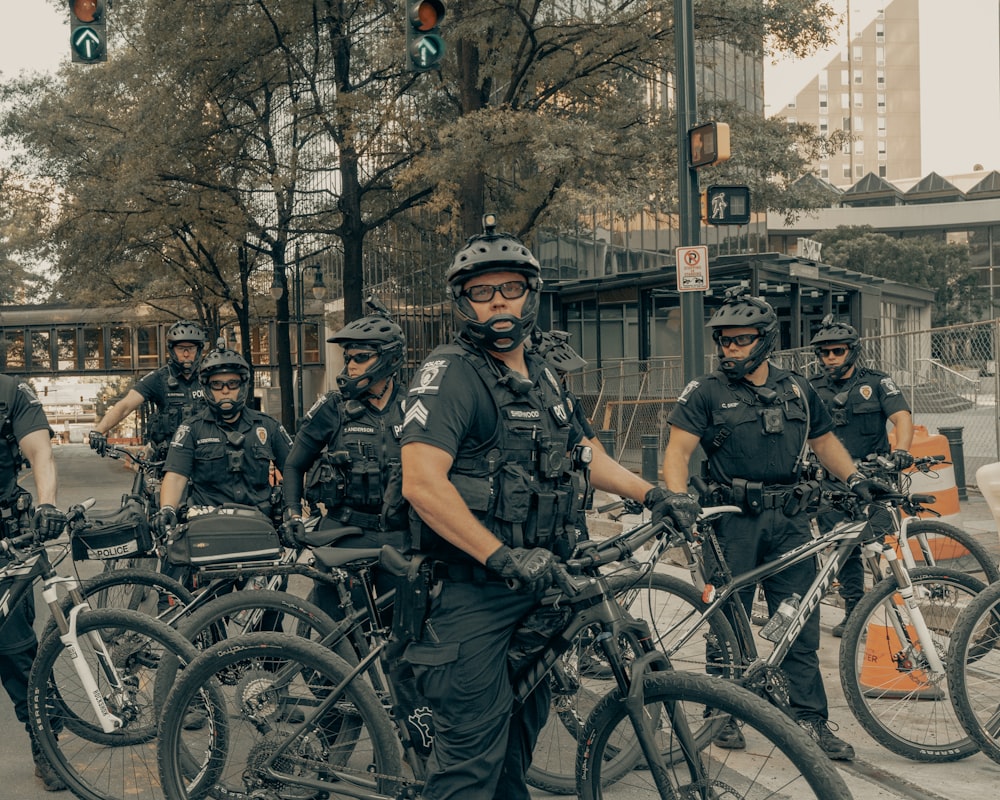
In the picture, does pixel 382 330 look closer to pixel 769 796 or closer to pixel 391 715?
pixel 391 715

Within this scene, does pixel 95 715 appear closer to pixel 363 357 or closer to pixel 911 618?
pixel 363 357

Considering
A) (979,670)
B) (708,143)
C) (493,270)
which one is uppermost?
(708,143)

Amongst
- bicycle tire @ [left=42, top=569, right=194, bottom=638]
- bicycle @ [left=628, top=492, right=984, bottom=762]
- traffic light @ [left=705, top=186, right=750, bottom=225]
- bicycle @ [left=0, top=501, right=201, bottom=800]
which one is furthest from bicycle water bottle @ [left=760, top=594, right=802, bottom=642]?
traffic light @ [left=705, top=186, right=750, bottom=225]

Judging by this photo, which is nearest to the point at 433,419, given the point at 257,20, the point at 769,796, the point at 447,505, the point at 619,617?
the point at 447,505

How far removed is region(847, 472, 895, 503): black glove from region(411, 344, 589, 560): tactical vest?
187 centimetres

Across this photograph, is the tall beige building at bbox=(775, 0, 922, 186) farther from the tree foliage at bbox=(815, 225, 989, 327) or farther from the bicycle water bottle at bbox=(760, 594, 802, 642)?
the bicycle water bottle at bbox=(760, 594, 802, 642)

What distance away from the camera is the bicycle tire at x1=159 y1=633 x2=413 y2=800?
392 centimetres

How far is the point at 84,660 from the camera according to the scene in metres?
4.71

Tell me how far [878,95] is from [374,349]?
5919 inches

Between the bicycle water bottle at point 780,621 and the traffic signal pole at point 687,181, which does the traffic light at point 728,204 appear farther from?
the bicycle water bottle at point 780,621

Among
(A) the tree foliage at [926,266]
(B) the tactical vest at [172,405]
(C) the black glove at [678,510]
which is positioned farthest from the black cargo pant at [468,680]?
(A) the tree foliage at [926,266]

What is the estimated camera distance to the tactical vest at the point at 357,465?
5.66m

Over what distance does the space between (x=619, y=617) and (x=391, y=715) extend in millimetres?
1073

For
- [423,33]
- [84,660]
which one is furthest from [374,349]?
[423,33]
